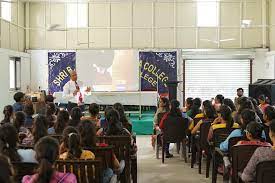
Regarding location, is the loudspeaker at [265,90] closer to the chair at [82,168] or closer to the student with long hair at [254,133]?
the student with long hair at [254,133]

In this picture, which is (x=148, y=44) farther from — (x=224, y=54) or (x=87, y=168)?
(x=87, y=168)

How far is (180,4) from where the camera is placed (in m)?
14.6

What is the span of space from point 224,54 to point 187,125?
7.38m

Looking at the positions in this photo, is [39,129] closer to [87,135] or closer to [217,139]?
[87,135]

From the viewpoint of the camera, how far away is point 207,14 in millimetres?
14672

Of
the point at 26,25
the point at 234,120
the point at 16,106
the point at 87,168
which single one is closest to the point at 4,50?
the point at 26,25

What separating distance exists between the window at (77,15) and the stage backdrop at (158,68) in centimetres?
235

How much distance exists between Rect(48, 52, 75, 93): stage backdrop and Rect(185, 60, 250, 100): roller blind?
3.88 m

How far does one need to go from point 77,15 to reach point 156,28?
8.90 ft

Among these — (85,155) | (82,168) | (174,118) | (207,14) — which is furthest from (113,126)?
(207,14)

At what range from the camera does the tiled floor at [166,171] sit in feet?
20.6

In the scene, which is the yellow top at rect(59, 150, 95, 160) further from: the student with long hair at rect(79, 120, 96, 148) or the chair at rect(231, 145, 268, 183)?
the chair at rect(231, 145, 268, 183)

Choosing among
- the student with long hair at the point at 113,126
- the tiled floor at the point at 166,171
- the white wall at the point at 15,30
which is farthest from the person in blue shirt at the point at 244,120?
the white wall at the point at 15,30

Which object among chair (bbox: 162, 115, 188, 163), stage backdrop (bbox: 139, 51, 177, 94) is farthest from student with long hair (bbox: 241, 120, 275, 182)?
stage backdrop (bbox: 139, 51, 177, 94)
